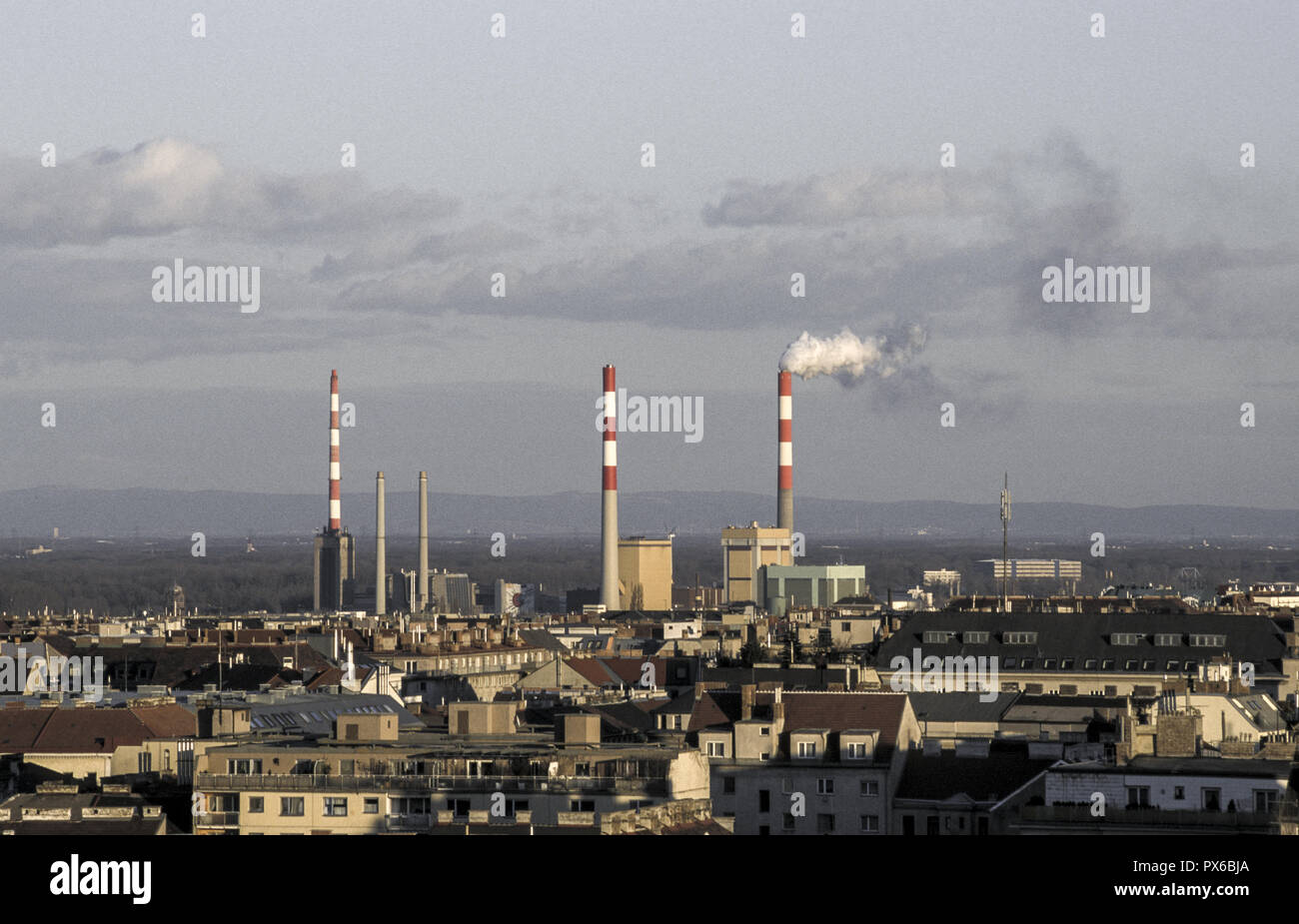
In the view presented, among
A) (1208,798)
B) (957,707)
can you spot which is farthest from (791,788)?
(957,707)

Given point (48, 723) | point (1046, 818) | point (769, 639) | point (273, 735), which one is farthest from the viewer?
point (769, 639)

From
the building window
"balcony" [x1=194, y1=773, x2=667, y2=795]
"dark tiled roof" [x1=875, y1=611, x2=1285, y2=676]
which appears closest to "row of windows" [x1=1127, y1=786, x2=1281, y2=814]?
the building window

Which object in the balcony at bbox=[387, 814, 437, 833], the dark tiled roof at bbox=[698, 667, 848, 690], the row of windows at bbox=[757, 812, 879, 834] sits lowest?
the row of windows at bbox=[757, 812, 879, 834]

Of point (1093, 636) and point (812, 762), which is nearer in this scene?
point (812, 762)

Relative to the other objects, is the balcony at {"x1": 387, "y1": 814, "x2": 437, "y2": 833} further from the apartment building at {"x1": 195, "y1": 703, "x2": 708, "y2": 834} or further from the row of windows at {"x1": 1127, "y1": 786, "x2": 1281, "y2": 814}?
the row of windows at {"x1": 1127, "y1": 786, "x2": 1281, "y2": 814}

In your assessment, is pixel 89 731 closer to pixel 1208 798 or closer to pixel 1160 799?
pixel 1160 799

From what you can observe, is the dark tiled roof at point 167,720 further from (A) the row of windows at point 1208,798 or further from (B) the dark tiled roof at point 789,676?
(A) the row of windows at point 1208,798
